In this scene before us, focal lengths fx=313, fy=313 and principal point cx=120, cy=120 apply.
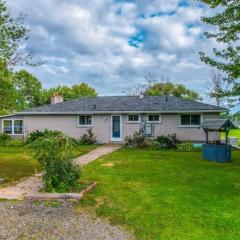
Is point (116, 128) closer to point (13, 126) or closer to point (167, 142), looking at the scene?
point (167, 142)

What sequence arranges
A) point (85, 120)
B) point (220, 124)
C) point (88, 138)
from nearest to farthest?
point (220, 124)
point (88, 138)
point (85, 120)

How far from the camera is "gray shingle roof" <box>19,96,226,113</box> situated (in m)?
23.1

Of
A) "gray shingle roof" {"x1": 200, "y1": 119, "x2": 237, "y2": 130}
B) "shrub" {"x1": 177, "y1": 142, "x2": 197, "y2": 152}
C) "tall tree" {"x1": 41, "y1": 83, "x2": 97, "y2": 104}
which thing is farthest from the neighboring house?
"tall tree" {"x1": 41, "y1": 83, "x2": 97, "y2": 104}

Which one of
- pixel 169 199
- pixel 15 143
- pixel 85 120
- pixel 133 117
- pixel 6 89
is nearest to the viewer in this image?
pixel 169 199

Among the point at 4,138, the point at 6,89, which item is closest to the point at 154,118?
the point at 4,138

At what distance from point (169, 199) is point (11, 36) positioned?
9286mm

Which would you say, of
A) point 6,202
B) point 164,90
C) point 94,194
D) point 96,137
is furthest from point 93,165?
point 164,90

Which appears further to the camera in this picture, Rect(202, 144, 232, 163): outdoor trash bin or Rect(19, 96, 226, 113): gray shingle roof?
Rect(19, 96, 226, 113): gray shingle roof

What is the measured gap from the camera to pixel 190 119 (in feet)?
75.3

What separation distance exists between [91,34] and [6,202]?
14515mm

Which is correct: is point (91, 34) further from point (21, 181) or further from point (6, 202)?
point (6, 202)

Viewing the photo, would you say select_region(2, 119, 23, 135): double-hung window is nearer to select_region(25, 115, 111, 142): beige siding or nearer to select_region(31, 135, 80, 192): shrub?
select_region(25, 115, 111, 142): beige siding

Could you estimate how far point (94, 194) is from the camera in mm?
8609

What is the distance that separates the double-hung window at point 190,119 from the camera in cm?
2280
